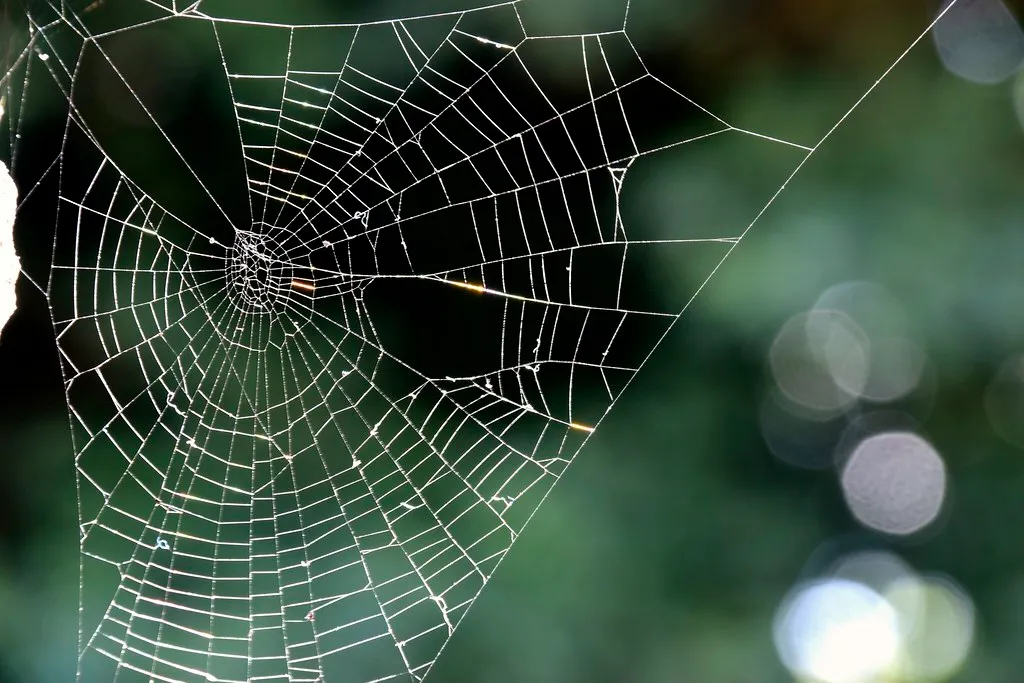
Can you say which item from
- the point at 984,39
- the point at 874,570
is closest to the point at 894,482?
the point at 874,570

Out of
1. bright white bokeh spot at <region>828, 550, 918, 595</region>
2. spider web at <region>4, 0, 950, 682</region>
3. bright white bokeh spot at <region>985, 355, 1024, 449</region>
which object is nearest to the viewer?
spider web at <region>4, 0, 950, 682</region>

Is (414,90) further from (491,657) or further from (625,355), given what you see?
(491,657)

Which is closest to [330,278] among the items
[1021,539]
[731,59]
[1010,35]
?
[731,59]

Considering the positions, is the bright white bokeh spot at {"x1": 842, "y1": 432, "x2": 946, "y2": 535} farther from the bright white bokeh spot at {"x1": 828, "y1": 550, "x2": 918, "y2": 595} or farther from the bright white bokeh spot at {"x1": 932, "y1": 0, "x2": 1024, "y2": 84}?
the bright white bokeh spot at {"x1": 932, "y1": 0, "x2": 1024, "y2": 84}

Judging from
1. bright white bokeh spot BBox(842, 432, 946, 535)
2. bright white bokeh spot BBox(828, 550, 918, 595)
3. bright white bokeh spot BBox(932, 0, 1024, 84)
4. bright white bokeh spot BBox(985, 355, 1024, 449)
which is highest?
bright white bokeh spot BBox(932, 0, 1024, 84)

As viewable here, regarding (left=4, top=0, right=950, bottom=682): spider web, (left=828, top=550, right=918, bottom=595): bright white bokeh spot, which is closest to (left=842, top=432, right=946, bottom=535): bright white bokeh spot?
(left=828, top=550, right=918, bottom=595): bright white bokeh spot

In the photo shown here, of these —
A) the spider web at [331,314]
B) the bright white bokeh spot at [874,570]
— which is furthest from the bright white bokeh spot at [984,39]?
the bright white bokeh spot at [874,570]

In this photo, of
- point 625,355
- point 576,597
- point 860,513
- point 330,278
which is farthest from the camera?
point 860,513
